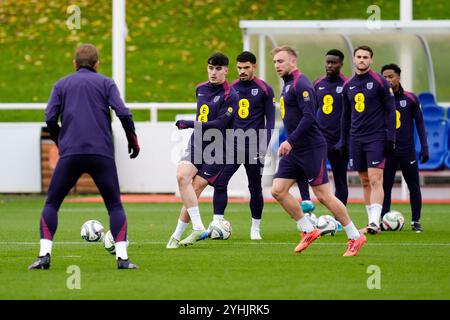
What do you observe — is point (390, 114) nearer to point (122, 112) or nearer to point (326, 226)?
point (326, 226)

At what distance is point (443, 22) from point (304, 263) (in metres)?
10.9

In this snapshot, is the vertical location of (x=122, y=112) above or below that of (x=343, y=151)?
above

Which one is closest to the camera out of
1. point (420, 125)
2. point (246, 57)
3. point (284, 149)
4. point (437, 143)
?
point (284, 149)

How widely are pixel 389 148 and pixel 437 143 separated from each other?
828 centimetres

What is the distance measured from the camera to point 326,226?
15.6 metres

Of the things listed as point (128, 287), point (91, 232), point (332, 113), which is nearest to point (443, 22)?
point (332, 113)

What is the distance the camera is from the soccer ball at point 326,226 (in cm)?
1558

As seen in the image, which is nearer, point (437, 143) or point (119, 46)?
point (437, 143)

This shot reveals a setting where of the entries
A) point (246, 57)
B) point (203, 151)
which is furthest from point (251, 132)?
point (203, 151)

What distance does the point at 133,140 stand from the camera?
11219 mm

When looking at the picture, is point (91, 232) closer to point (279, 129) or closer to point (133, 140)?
point (133, 140)

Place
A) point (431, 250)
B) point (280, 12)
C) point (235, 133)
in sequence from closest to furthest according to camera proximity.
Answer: point (431, 250), point (235, 133), point (280, 12)

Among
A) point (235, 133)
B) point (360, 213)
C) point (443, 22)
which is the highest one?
point (443, 22)

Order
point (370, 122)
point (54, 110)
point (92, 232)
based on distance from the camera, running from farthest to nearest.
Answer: point (370, 122)
point (92, 232)
point (54, 110)
